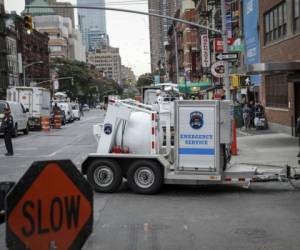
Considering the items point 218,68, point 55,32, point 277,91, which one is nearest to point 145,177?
point 218,68

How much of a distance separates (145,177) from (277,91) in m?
20.3

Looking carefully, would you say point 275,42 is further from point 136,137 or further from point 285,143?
point 136,137

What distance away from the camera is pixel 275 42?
3064 centimetres

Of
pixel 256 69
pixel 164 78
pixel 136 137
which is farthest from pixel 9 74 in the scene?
pixel 136 137

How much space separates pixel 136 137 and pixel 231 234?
4.56m

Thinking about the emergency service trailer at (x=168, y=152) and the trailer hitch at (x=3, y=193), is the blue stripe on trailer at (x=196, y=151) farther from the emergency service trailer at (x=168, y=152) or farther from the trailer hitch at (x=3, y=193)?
the trailer hitch at (x=3, y=193)

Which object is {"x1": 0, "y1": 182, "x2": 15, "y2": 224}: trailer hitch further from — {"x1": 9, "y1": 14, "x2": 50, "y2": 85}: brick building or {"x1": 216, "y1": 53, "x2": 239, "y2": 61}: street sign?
{"x1": 9, "y1": 14, "x2": 50, "y2": 85}: brick building

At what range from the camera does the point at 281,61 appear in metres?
29.5

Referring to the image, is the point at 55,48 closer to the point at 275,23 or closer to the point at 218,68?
the point at 275,23

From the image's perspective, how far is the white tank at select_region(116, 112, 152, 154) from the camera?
12672 millimetres

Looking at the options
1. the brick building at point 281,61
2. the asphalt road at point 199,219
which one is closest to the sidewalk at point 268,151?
the brick building at point 281,61

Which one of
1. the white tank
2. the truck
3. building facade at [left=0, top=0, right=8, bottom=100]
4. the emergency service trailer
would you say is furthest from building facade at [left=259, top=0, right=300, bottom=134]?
building facade at [left=0, top=0, right=8, bottom=100]

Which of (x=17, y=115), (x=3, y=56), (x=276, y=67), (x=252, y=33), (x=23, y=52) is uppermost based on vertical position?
(x=23, y=52)

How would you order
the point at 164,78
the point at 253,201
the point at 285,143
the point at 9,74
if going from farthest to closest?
the point at 164,78 < the point at 9,74 < the point at 285,143 < the point at 253,201
